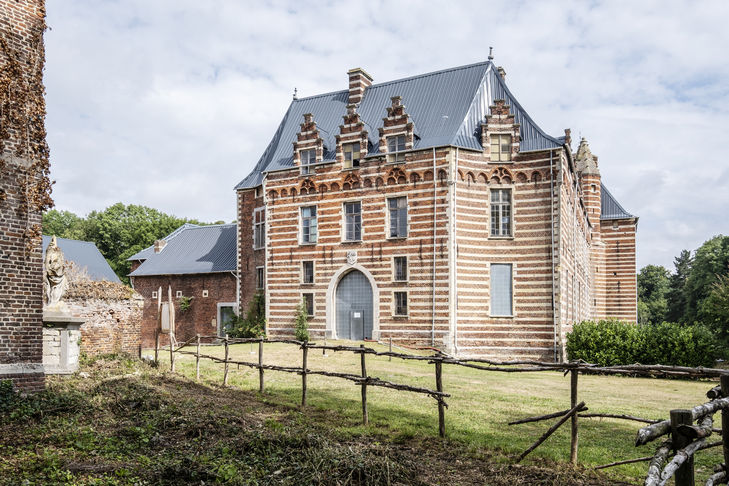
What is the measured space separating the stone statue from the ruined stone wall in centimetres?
326

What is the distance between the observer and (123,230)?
213ft

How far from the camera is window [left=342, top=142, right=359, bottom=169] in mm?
29672

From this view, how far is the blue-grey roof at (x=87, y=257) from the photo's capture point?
138 ft

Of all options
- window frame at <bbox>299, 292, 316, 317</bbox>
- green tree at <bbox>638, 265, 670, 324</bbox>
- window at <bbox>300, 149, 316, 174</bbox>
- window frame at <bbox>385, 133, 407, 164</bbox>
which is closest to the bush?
window frame at <bbox>385, 133, 407, 164</bbox>

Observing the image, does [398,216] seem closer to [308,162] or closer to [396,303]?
[396,303]

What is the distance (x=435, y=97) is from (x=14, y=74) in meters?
21.6

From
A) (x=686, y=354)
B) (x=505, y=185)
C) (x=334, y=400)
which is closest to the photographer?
(x=334, y=400)

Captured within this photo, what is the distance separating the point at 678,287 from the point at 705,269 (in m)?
25.0

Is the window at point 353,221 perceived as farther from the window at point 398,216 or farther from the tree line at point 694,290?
the tree line at point 694,290

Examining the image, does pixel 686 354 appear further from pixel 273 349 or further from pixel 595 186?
pixel 595 186

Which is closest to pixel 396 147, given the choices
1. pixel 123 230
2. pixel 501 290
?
pixel 501 290

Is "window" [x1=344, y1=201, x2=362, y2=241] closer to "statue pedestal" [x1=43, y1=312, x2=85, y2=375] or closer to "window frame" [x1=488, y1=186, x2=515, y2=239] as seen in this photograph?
"window frame" [x1=488, y1=186, x2=515, y2=239]

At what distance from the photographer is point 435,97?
30.5 metres

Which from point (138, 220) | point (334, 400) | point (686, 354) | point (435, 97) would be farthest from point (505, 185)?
point (138, 220)
